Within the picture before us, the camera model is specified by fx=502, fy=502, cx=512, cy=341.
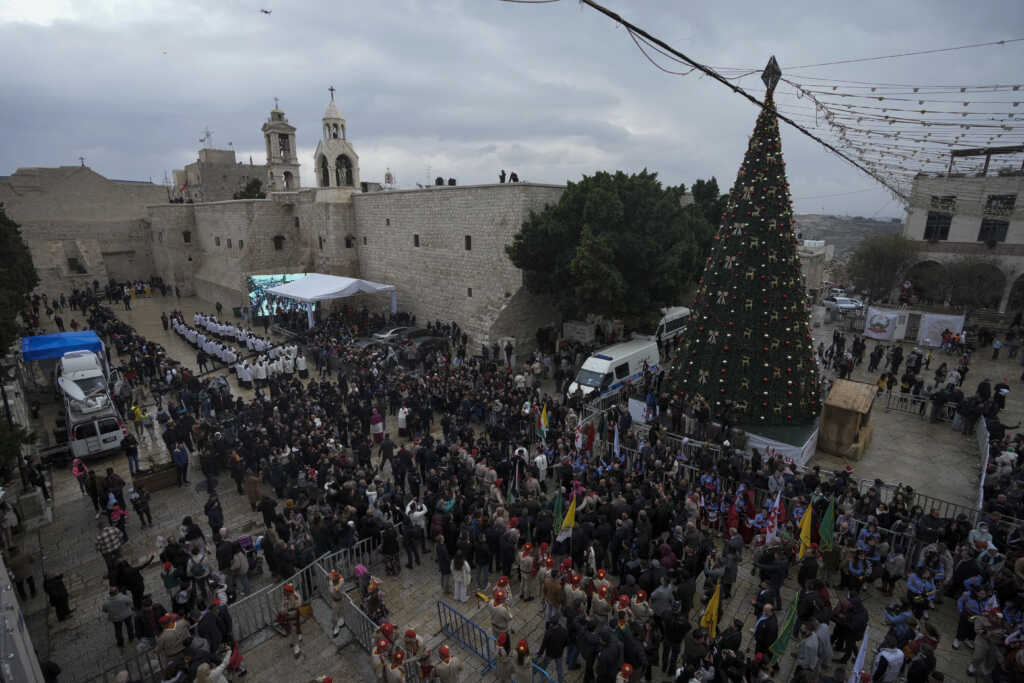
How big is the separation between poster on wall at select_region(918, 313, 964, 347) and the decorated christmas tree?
1339cm

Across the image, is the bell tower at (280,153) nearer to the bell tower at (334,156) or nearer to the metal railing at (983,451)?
the bell tower at (334,156)

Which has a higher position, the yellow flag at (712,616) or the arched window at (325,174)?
the arched window at (325,174)

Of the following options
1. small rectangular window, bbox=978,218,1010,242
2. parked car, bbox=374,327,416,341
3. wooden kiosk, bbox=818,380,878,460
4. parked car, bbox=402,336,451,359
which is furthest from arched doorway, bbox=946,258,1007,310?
parked car, bbox=374,327,416,341

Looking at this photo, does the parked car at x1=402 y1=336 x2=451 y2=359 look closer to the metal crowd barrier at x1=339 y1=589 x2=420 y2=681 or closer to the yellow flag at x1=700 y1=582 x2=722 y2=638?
the metal crowd barrier at x1=339 y1=589 x2=420 y2=681

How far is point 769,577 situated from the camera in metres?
7.69

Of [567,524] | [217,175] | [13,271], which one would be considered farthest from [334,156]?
[217,175]

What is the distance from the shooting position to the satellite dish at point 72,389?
13439mm

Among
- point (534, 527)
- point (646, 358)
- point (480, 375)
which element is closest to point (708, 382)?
point (646, 358)

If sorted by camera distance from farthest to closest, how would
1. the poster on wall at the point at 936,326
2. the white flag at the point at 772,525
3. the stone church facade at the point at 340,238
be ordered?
the stone church facade at the point at 340,238 → the poster on wall at the point at 936,326 → the white flag at the point at 772,525

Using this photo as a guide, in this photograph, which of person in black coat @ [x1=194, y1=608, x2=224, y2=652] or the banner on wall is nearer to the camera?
person in black coat @ [x1=194, y1=608, x2=224, y2=652]

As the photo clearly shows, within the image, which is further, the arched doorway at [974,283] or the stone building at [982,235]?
the stone building at [982,235]

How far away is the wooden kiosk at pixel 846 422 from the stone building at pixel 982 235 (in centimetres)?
1552

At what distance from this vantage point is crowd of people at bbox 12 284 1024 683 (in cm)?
642

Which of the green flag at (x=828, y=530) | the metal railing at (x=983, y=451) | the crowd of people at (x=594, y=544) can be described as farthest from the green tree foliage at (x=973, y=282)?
the green flag at (x=828, y=530)
